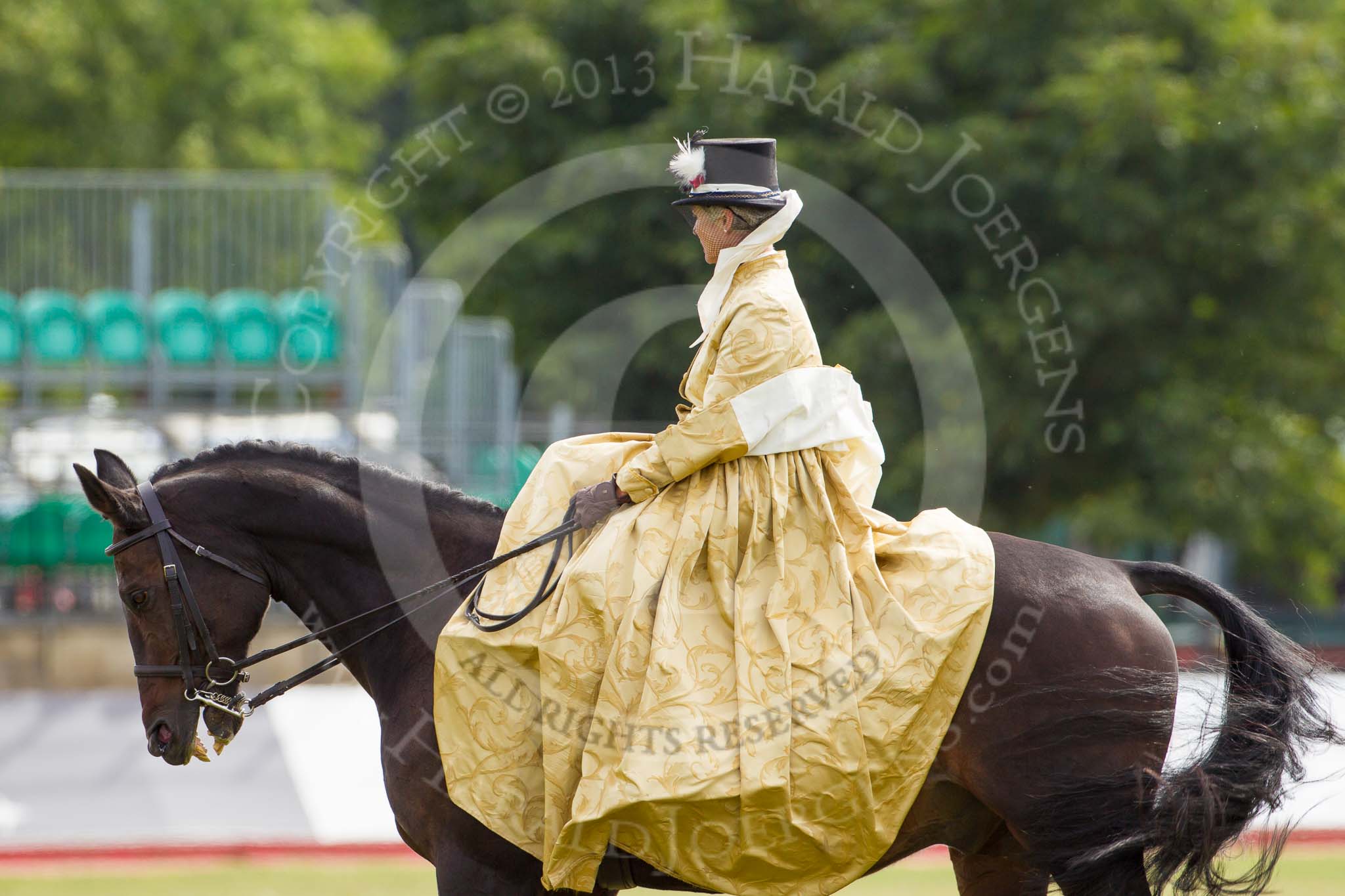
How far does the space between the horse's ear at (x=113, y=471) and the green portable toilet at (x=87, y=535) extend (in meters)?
8.14

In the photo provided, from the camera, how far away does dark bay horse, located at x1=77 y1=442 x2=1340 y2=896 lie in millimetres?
3084

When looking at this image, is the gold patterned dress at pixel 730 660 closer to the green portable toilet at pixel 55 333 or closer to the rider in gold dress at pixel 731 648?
the rider in gold dress at pixel 731 648

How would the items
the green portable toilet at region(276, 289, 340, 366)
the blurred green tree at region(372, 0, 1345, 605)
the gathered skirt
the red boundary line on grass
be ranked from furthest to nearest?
the green portable toilet at region(276, 289, 340, 366)
the blurred green tree at region(372, 0, 1345, 605)
the red boundary line on grass
the gathered skirt

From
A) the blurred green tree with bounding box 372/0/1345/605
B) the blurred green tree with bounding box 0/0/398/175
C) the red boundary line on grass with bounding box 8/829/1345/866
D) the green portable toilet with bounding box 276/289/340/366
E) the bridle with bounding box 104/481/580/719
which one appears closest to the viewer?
the bridle with bounding box 104/481/580/719

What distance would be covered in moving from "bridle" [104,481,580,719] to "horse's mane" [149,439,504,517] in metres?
0.15

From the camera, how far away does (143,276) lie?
40.6ft

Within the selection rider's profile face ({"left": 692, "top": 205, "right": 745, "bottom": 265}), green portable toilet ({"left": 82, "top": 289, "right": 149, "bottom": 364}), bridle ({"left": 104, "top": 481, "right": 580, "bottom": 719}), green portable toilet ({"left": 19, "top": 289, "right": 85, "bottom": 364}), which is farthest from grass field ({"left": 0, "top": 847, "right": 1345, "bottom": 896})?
green portable toilet ({"left": 19, "top": 289, "right": 85, "bottom": 364})

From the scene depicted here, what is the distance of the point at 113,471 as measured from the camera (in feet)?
10.9

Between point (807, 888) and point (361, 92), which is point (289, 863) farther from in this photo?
point (361, 92)

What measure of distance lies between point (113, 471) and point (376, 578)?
68 cm

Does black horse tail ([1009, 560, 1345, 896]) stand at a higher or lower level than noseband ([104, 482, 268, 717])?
lower

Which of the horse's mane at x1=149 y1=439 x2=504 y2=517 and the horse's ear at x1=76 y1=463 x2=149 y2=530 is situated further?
the horse's mane at x1=149 y1=439 x2=504 y2=517

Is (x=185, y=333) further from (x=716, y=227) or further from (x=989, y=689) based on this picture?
(x=989, y=689)

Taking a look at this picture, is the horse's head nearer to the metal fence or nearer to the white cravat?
the white cravat
